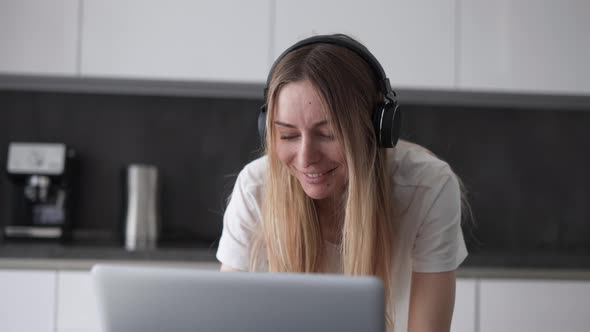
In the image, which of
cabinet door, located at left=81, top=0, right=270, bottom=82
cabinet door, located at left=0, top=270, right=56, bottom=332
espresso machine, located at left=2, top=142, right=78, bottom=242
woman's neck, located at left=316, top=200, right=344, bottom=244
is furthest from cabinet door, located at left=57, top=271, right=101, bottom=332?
woman's neck, located at left=316, top=200, right=344, bottom=244

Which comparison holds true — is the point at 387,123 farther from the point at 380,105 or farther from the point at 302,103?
the point at 302,103

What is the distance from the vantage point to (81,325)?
2211mm

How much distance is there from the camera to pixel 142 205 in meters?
2.56

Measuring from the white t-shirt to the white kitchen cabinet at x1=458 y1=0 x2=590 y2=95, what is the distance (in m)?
1.27

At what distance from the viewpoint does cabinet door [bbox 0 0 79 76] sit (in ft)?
8.06

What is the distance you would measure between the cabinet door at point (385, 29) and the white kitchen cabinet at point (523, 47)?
11 cm

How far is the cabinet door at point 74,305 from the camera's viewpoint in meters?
2.21

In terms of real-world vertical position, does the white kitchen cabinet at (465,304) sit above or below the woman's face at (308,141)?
below

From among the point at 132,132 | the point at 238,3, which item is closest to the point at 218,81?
the point at 238,3

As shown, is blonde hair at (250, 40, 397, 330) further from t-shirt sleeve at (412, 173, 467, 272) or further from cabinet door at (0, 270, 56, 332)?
cabinet door at (0, 270, 56, 332)

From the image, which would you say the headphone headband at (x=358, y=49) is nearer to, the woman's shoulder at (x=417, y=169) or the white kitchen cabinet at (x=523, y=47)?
the woman's shoulder at (x=417, y=169)

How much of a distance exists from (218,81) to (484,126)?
1.12m

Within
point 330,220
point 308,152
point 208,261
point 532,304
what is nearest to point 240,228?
point 330,220

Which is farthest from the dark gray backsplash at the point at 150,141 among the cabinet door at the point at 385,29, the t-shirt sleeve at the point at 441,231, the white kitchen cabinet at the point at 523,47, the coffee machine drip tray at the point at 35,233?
the t-shirt sleeve at the point at 441,231
